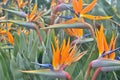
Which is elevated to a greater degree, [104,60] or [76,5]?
[76,5]

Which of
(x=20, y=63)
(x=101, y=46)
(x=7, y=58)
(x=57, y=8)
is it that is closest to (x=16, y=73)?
(x=20, y=63)

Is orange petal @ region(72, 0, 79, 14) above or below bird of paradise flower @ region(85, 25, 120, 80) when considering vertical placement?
above

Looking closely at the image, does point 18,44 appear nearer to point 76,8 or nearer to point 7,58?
point 7,58

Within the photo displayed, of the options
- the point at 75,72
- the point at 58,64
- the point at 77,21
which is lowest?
the point at 75,72

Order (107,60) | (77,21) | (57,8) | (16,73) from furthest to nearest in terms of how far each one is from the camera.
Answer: (57,8)
(16,73)
(77,21)
(107,60)

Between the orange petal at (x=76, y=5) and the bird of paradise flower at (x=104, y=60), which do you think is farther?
the orange petal at (x=76, y=5)

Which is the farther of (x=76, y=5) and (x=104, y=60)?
(x=76, y=5)

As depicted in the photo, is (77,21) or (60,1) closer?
(77,21)

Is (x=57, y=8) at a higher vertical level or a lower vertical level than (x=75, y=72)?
higher

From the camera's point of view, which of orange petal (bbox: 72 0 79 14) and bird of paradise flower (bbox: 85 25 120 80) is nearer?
bird of paradise flower (bbox: 85 25 120 80)

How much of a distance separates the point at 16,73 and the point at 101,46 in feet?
1.46

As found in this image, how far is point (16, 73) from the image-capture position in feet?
4.56

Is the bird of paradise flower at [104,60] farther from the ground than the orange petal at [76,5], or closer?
closer

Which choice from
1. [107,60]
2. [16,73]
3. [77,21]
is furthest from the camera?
[16,73]
